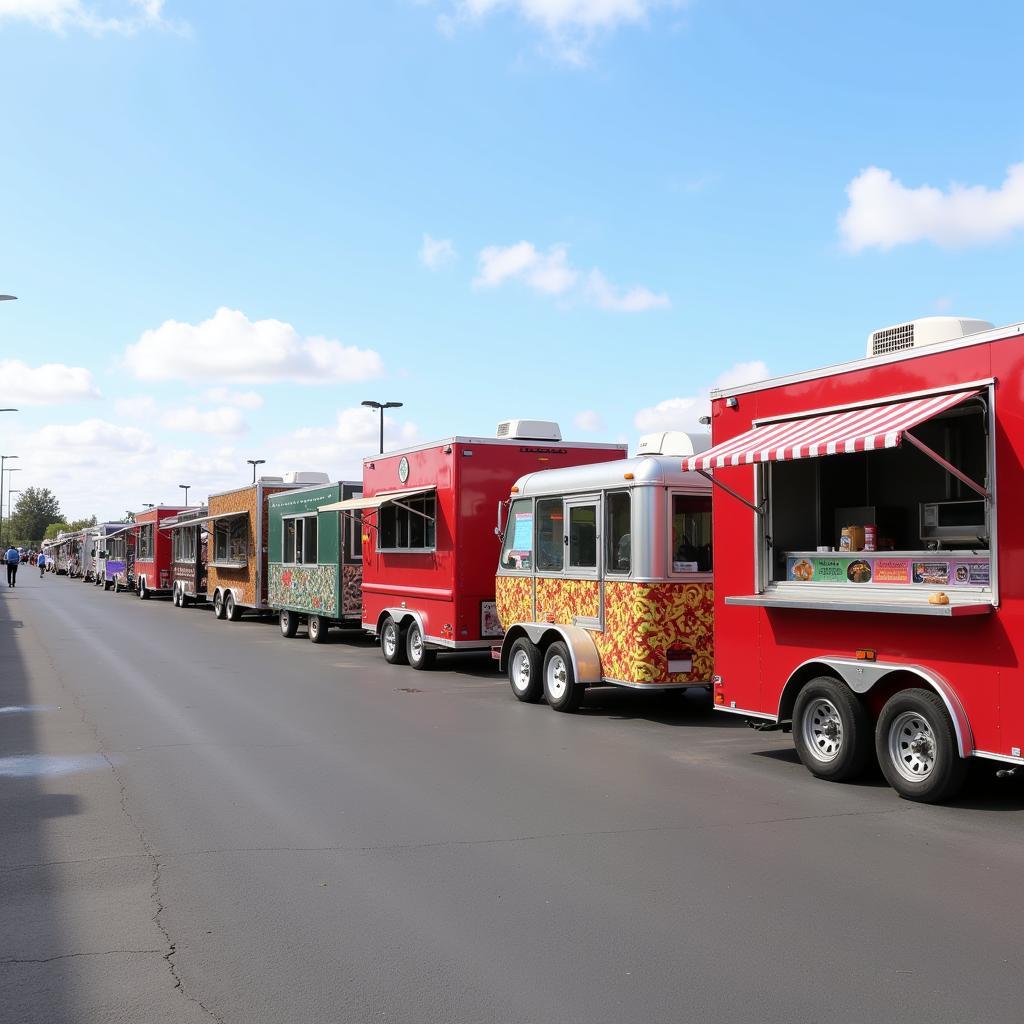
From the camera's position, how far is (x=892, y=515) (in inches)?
353

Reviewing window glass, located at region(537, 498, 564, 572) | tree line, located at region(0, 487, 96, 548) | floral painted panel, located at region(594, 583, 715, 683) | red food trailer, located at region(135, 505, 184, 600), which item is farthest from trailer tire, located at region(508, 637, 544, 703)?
tree line, located at region(0, 487, 96, 548)

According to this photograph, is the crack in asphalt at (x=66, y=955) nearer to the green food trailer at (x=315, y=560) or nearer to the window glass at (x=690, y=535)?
the window glass at (x=690, y=535)

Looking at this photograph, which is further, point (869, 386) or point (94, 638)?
point (94, 638)

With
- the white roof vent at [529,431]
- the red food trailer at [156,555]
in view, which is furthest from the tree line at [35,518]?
the white roof vent at [529,431]

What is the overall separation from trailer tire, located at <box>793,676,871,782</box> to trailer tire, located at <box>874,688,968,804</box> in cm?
17

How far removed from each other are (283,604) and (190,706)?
35.2 feet

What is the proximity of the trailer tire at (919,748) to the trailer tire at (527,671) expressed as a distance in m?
5.14

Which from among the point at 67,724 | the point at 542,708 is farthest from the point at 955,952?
the point at 67,724

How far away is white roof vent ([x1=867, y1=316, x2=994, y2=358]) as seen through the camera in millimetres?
7636

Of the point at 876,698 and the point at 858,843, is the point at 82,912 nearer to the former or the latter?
the point at 858,843

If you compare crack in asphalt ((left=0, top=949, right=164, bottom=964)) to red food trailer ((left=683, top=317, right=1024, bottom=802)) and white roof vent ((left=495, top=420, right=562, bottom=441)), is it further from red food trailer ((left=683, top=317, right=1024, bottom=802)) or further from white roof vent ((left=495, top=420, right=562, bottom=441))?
white roof vent ((left=495, top=420, right=562, bottom=441))

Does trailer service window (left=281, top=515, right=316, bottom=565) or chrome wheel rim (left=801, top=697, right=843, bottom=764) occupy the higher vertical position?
trailer service window (left=281, top=515, right=316, bottom=565)

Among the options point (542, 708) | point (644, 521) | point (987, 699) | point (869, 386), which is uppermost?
point (869, 386)

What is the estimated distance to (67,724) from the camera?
420 inches
